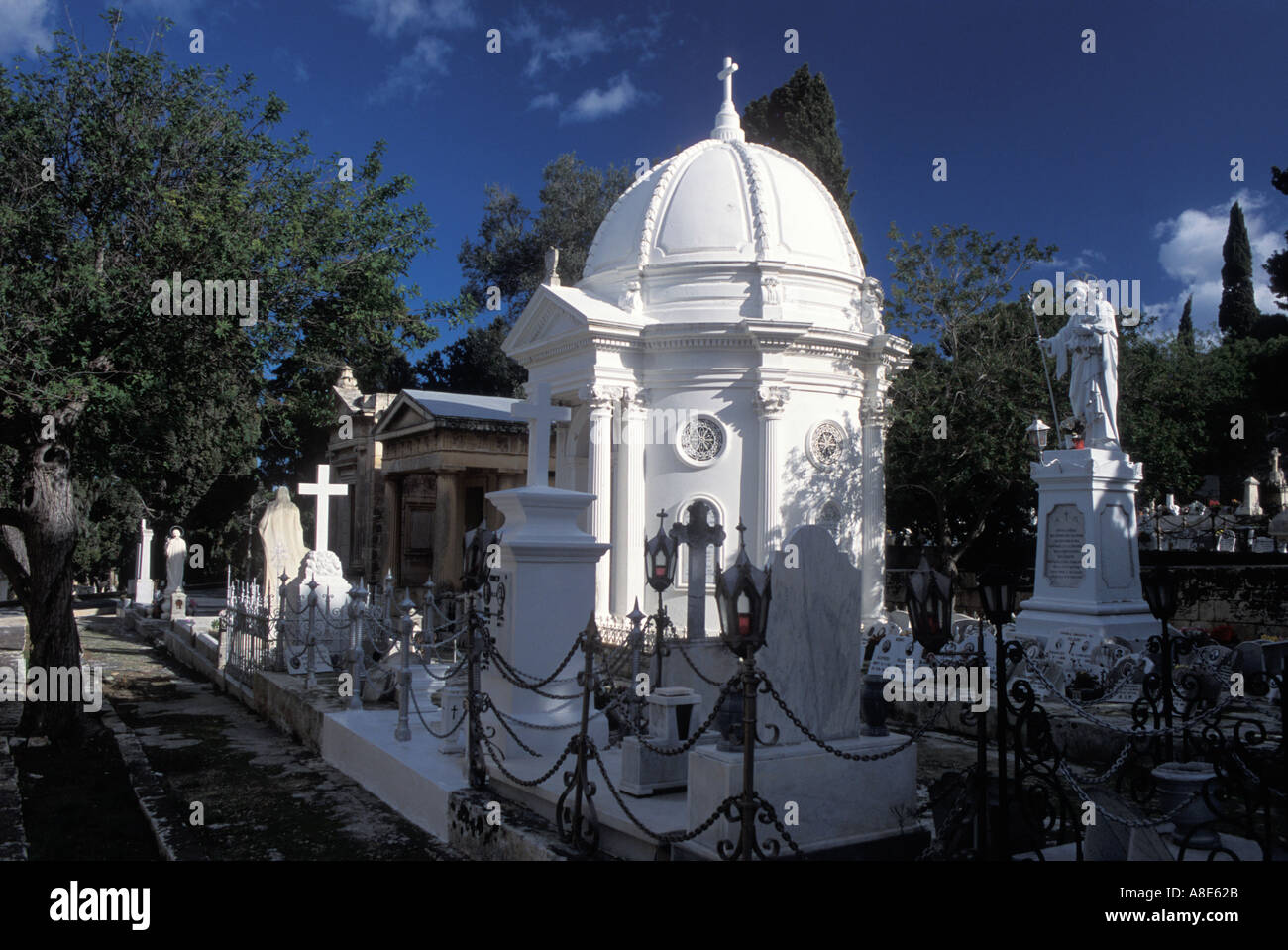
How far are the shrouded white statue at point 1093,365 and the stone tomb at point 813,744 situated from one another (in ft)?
30.0

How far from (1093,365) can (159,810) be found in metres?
12.1

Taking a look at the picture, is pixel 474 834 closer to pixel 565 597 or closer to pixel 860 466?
pixel 565 597

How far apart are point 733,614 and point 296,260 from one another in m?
8.78

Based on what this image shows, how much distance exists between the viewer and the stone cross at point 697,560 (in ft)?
35.0

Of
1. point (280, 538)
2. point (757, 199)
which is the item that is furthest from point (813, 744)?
point (757, 199)

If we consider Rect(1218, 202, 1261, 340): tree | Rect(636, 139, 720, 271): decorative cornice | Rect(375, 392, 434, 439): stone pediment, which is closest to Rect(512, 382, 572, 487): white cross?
Rect(636, 139, 720, 271): decorative cornice

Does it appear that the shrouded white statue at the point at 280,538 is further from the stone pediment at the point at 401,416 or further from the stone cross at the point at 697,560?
the stone pediment at the point at 401,416

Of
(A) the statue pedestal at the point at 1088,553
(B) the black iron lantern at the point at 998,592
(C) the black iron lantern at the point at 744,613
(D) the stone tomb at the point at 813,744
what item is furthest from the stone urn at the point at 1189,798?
(A) the statue pedestal at the point at 1088,553

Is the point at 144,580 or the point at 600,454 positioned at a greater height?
the point at 600,454

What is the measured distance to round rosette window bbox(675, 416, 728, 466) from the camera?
63.3 ft

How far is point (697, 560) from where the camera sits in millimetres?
11742

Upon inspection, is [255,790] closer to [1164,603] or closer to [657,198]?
[1164,603]

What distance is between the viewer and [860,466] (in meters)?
20.5
